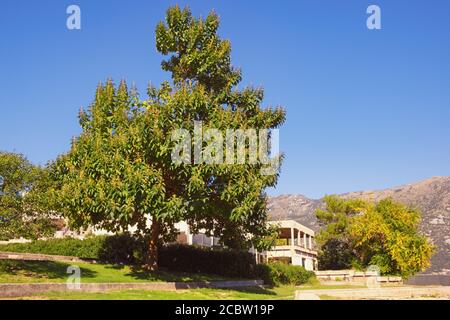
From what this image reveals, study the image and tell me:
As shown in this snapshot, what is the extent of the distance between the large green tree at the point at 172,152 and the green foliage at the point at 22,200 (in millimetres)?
2100

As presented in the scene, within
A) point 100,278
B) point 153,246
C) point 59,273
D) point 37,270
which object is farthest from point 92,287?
point 153,246

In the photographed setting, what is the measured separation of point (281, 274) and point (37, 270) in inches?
1070

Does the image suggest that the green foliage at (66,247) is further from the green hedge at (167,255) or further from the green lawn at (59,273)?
the green lawn at (59,273)

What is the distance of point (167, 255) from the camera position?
4288 cm

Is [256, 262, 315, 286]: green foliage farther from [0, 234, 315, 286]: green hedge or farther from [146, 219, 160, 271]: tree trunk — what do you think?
[146, 219, 160, 271]: tree trunk

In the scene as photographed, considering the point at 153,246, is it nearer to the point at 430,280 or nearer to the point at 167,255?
the point at 167,255

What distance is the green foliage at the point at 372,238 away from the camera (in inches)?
2562

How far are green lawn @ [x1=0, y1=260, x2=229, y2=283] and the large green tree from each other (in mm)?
2411

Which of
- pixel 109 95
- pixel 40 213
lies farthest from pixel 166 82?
pixel 40 213

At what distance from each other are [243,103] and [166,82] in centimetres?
508

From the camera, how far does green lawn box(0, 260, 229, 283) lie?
25.0 meters

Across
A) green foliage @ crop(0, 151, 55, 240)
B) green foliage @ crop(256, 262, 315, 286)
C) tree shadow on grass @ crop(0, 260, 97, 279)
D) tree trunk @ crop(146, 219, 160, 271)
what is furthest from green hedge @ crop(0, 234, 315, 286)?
green foliage @ crop(0, 151, 55, 240)

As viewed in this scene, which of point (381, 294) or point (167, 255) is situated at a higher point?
point (167, 255)

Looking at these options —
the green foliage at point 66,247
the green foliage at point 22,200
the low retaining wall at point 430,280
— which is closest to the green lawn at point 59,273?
the green foliage at point 22,200
